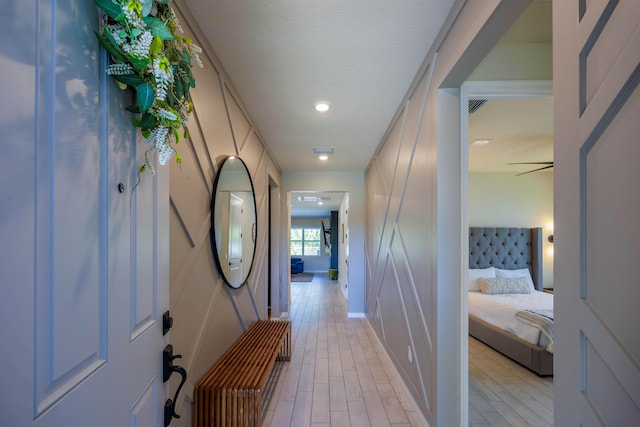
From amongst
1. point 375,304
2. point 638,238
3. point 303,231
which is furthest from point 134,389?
point 303,231

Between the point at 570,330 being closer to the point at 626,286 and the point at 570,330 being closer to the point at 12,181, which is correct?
the point at 626,286

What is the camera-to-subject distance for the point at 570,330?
34.6 inches

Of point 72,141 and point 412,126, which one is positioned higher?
point 412,126

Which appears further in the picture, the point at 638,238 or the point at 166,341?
the point at 166,341

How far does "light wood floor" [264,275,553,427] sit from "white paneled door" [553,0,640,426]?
1795 millimetres

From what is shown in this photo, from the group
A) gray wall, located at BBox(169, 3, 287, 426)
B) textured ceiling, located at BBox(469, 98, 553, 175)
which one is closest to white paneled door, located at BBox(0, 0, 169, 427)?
gray wall, located at BBox(169, 3, 287, 426)

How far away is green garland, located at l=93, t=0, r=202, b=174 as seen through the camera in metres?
0.71

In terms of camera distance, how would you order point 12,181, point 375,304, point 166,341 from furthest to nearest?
1. point 375,304
2. point 166,341
3. point 12,181

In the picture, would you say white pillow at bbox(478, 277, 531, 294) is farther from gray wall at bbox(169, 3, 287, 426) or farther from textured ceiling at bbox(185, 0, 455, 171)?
gray wall at bbox(169, 3, 287, 426)

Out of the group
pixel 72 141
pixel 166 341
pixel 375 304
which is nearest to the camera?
pixel 72 141

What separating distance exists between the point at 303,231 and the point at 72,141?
12779 mm

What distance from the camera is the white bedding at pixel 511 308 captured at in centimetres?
323

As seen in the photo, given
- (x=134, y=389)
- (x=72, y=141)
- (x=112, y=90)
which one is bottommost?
(x=134, y=389)

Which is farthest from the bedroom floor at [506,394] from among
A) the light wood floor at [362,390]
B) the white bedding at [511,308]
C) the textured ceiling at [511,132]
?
the textured ceiling at [511,132]
